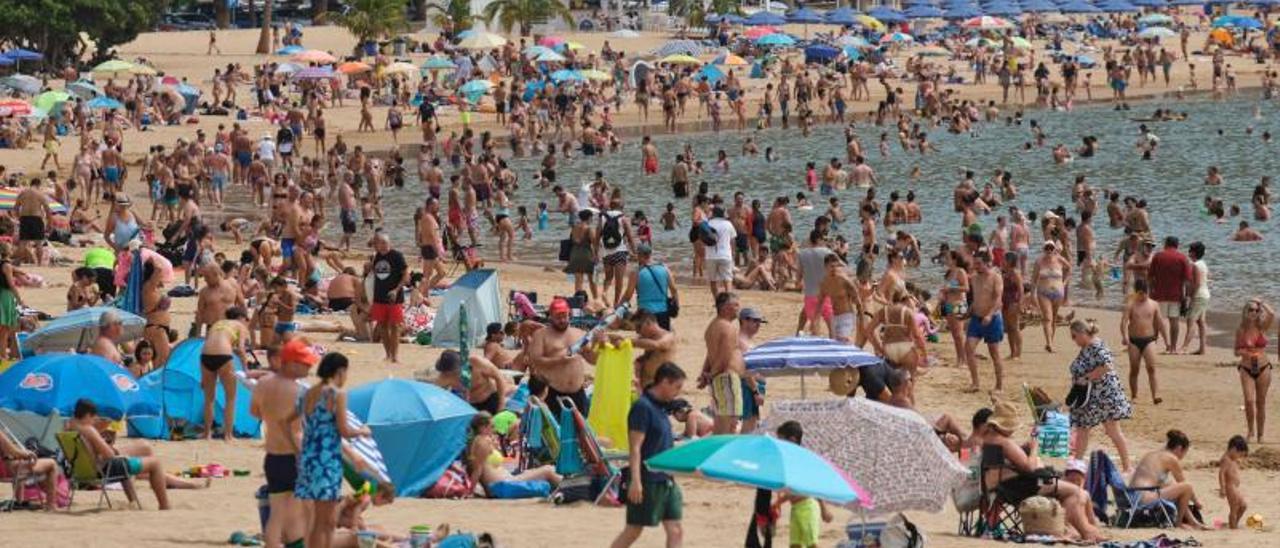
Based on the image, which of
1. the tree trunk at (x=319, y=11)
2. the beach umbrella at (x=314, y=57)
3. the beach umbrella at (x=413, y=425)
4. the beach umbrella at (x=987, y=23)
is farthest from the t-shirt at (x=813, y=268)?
the tree trunk at (x=319, y=11)

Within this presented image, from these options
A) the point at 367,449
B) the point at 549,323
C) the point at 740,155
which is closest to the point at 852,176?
the point at 740,155

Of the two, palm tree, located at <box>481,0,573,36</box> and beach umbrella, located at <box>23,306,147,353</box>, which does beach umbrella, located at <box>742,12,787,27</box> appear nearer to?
palm tree, located at <box>481,0,573,36</box>

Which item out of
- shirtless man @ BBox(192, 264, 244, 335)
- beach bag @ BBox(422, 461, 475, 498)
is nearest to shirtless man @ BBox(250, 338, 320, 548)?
beach bag @ BBox(422, 461, 475, 498)

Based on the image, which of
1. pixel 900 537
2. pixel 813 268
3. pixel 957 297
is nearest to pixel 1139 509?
pixel 900 537

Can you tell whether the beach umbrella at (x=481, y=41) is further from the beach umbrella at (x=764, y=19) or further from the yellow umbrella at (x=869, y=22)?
the yellow umbrella at (x=869, y=22)

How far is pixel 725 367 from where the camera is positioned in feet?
46.1

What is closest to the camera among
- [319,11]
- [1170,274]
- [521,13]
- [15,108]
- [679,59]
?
[1170,274]

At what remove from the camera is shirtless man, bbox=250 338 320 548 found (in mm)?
9953

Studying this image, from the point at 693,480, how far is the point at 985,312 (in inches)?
190

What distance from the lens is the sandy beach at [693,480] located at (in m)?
11.6

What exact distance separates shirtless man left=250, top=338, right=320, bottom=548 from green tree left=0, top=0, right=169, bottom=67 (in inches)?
1643

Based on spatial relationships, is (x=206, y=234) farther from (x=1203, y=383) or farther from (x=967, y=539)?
(x=967, y=539)

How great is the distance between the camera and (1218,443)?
16.2m

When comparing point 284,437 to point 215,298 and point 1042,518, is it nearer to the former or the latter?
point 1042,518
